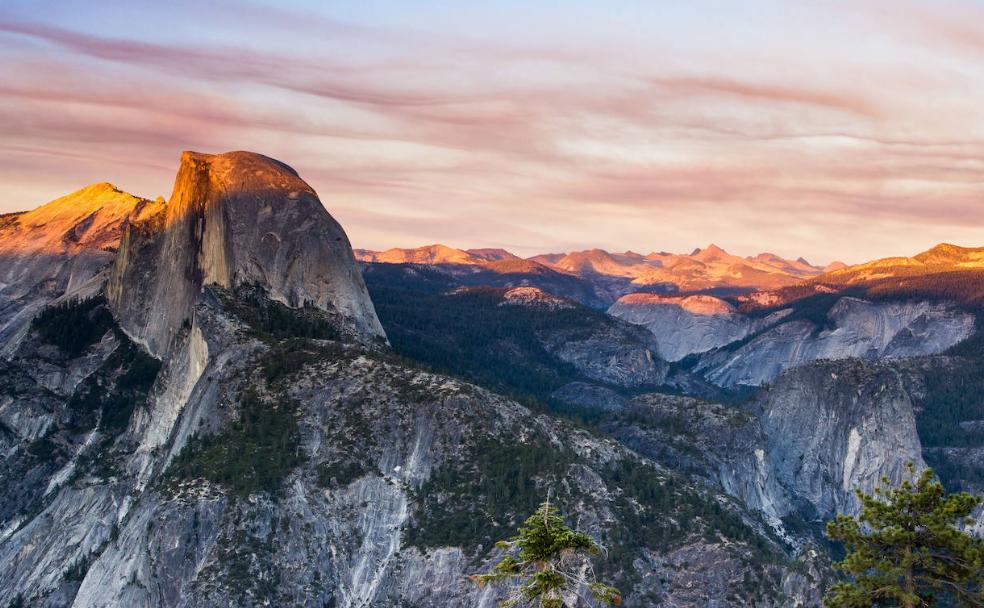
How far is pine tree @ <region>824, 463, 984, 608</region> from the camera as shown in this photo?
67438 mm

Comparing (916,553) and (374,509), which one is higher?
(916,553)

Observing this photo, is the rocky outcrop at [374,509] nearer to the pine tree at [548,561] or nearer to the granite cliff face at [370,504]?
the granite cliff face at [370,504]

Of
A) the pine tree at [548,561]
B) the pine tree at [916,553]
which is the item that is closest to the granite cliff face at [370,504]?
the pine tree at [916,553]

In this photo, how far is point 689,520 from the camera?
544 feet

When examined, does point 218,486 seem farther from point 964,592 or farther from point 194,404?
point 964,592

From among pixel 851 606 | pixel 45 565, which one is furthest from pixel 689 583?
pixel 45 565

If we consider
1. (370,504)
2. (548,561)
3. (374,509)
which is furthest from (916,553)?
(370,504)

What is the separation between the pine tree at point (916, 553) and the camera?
2655 inches

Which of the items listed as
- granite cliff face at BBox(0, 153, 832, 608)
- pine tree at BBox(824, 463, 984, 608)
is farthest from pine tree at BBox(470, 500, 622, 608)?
granite cliff face at BBox(0, 153, 832, 608)

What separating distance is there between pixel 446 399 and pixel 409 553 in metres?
28.8

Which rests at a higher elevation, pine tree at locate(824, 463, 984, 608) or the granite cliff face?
pine tree at locate(824, 463, 984, 608)

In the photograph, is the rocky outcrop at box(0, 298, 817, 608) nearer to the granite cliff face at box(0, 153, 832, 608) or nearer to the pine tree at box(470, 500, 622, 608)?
the granite cliff face at box(0, 153, 832, 608)

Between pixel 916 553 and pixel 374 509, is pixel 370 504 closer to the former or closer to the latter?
pixel 374 509

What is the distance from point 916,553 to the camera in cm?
6888
